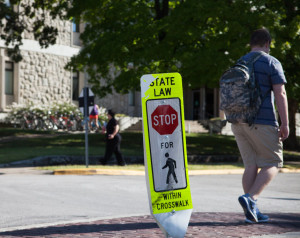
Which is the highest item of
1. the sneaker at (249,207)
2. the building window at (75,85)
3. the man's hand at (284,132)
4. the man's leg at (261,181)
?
the building window at (75,85)

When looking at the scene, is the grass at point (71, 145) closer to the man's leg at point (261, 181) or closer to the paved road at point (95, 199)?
the paved road at point (95, 199)

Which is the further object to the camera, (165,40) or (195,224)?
(165,40)

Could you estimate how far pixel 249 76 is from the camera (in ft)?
20.6

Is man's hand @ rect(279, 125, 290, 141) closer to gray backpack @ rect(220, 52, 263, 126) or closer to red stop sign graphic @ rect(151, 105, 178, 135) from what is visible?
gray backpack @ rect(220, 52, 263, 126)

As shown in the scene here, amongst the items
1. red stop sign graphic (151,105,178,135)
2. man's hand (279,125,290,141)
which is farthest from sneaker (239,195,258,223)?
red stop sign graphic (151,105,178,135)

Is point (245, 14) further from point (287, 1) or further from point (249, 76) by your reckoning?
point (249, 76)

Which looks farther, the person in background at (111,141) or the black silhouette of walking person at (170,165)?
the person in background at (111,141)

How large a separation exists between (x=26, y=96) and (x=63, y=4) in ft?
35.9

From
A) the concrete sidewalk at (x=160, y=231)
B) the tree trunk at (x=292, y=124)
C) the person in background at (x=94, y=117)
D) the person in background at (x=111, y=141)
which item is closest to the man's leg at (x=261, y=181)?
the concrete sidewalk at (x=160, y=231)

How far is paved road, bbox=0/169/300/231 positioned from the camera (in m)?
7.60

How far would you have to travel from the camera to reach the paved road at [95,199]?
7.60 meters

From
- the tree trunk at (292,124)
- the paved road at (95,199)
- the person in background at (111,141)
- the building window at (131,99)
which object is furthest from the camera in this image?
the building window at (131,99)

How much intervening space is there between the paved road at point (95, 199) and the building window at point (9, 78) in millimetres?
21973

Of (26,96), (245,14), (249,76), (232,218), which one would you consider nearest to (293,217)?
(232,218)
